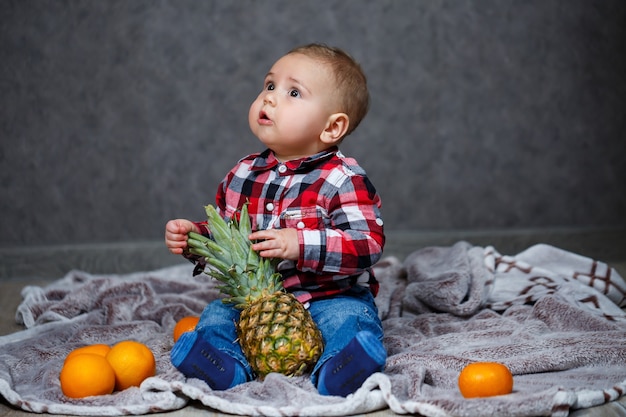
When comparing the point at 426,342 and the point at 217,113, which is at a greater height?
the point at 217,113

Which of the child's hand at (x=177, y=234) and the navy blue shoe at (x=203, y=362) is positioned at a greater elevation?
the child's hand at (x=177, y=234)

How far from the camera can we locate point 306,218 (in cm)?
190

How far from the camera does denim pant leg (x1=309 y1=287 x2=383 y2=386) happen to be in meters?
1.65

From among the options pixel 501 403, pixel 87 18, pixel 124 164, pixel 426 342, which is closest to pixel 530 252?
pixel 426 342

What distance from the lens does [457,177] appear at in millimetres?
3607

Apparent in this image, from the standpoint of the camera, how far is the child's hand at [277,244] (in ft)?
5.60

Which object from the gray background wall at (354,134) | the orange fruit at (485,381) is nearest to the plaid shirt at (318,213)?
the orange fruit at (485,381)

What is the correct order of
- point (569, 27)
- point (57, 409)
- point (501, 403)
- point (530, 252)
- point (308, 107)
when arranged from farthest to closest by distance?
point (569, 27) < point (530, 252) < point (308, 107) < point (57, 409) < point (501, 403)

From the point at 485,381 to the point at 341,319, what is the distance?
403 mm

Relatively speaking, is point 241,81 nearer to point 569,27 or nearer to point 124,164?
point 124,164

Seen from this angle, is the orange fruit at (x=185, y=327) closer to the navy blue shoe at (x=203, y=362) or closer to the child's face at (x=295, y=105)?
the navy blue shoe at (x=203, y=362)

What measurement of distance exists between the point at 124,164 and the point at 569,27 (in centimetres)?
219

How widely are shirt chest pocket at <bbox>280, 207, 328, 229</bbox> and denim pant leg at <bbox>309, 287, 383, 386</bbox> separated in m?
0.19

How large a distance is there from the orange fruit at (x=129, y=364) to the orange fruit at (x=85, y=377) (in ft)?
0.14
